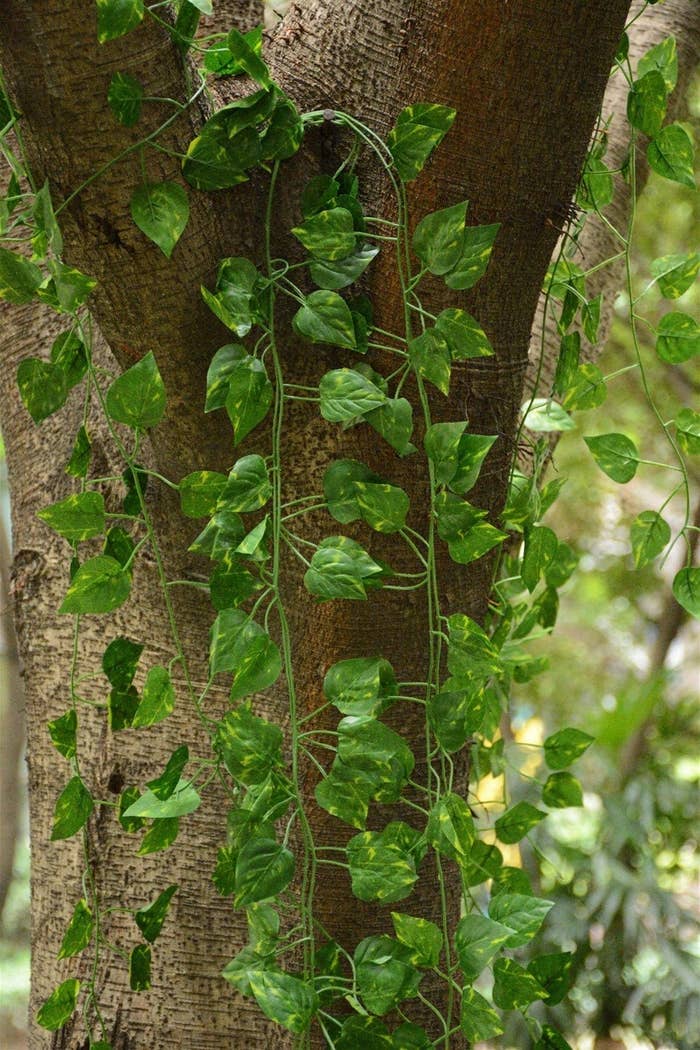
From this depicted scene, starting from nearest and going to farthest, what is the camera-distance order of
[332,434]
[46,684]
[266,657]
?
[266,657] < [332,434] < [46,684]

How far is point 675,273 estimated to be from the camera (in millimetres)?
779

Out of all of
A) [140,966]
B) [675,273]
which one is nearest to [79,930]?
[140,966]

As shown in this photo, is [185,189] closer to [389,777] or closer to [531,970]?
[389,777]

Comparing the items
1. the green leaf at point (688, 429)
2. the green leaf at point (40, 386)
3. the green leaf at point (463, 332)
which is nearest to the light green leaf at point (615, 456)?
the green leaf at point (688, 429)

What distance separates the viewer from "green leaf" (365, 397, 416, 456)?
64 centimetres

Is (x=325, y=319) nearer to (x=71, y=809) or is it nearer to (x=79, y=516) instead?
(x=79, y=516)

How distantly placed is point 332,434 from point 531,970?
0.40m

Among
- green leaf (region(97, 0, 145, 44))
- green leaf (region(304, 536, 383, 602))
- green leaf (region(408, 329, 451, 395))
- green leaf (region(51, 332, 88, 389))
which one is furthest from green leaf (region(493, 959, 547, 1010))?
green leaf (region(97, 0, 145, 44))

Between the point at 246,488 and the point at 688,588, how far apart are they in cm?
32

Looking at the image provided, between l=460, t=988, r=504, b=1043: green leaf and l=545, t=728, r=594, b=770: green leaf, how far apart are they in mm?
234

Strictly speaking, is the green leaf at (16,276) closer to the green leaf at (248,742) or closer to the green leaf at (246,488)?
the green leaf at (246,488)

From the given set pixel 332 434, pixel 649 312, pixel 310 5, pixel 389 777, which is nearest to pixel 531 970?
pixel 389 777

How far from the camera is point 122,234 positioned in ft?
2.12

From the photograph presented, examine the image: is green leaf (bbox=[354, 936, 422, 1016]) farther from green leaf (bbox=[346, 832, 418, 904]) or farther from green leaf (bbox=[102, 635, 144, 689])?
green leaf (bbox=[102, 635, 144, 689])
